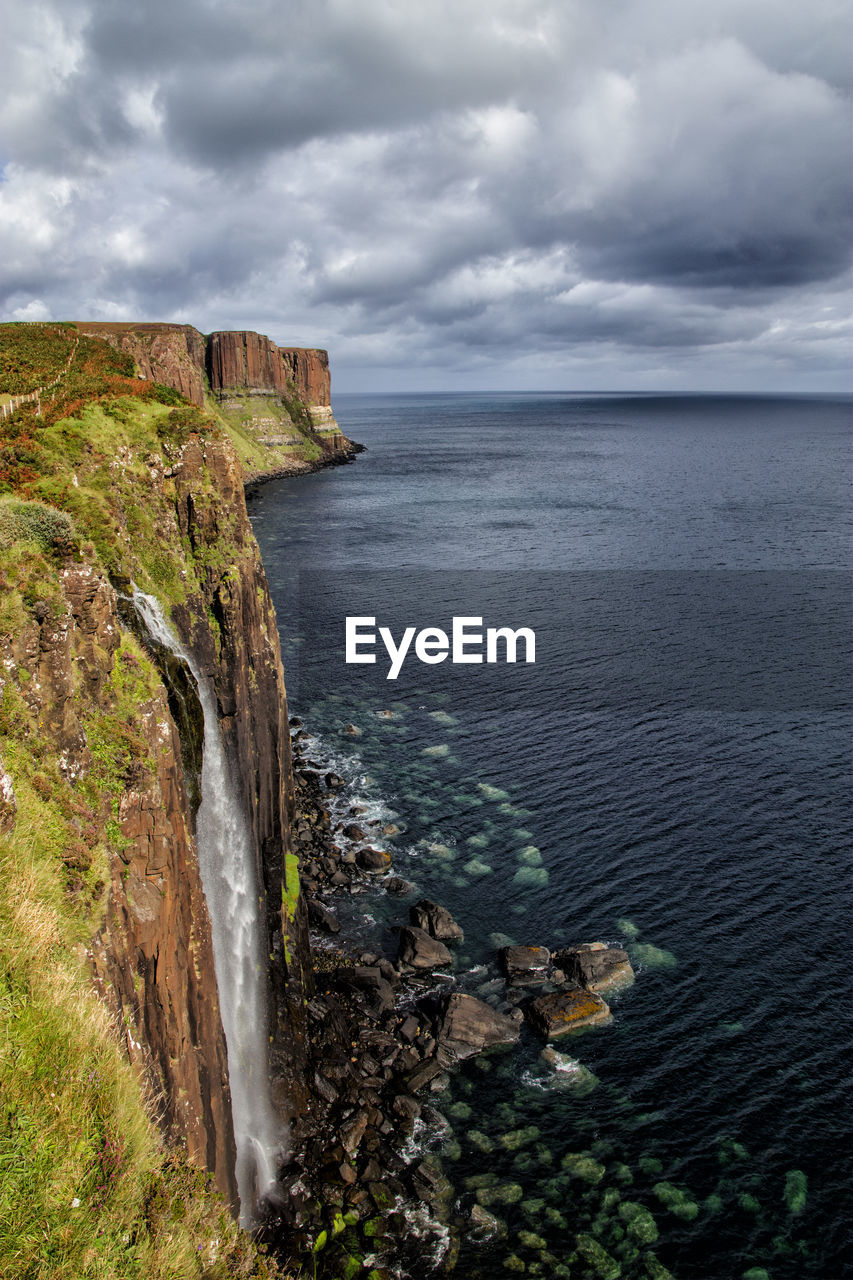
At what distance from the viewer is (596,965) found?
33125 millimetres

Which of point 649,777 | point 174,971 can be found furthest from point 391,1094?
point 649,777

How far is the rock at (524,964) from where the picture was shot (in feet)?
109

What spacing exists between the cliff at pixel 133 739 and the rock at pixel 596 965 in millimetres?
11170

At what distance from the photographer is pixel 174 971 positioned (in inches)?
720

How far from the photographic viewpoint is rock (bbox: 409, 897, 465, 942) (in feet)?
117

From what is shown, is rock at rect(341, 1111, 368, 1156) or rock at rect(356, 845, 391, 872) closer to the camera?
rock at rect(341, 1111, 368, 1156)

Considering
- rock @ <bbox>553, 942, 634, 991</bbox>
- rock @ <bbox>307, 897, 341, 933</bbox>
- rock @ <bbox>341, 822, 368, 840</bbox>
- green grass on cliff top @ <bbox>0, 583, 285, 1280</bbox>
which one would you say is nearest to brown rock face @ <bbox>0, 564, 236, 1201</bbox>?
green grass on cliff top @ <bbox>0, 583, 285, 1280</bbox>

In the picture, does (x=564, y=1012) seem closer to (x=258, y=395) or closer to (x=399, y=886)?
(x=399, y=886)

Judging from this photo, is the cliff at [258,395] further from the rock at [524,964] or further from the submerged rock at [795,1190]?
the submerged rock at [795,1190]

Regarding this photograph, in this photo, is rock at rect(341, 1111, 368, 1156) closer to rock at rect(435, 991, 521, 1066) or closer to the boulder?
rock at rect(435, 991, 521, 1066)

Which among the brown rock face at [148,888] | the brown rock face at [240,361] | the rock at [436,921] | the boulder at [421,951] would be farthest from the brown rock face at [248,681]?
the brown rock face at [240,361]

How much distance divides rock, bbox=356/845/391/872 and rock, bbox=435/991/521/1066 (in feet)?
32.4

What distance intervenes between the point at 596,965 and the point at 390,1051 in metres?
9.42

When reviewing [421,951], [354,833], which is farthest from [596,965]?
[354,833]
